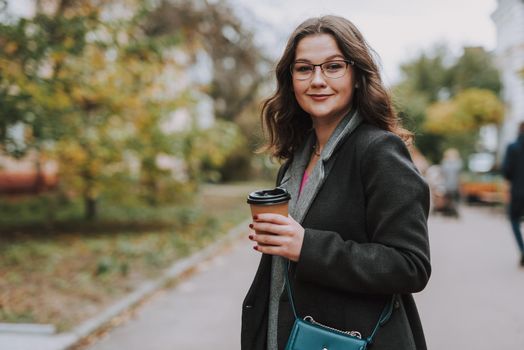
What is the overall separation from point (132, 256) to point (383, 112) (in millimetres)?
7243

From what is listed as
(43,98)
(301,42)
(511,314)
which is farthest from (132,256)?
(301,42)

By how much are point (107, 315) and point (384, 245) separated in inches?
180

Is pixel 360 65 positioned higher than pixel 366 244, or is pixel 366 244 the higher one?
pixel 360 65

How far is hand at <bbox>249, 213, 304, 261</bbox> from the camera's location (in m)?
1.53

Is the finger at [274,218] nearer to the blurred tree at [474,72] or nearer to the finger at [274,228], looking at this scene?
the finger at [274,228]

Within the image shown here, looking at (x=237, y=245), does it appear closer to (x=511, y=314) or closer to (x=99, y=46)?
(x=99, y=46)

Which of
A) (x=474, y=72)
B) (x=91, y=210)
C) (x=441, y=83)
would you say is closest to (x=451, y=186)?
(x=91, y=210)

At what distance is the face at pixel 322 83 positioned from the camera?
1771 millimetres

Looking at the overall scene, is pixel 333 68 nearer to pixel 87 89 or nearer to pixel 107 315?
pixel 107 315

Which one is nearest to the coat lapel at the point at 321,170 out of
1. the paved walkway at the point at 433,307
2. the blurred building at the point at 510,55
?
the paved walkway at the point at 433,307

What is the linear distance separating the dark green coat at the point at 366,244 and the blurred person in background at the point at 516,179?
6.89 m

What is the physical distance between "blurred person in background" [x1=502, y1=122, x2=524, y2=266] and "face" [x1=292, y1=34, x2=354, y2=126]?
6.93 meters

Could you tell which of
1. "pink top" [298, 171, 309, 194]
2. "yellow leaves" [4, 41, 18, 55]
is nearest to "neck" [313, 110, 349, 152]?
"pink top" [298, 171, 309, 194]

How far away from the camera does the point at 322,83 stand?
1772 millimetres
